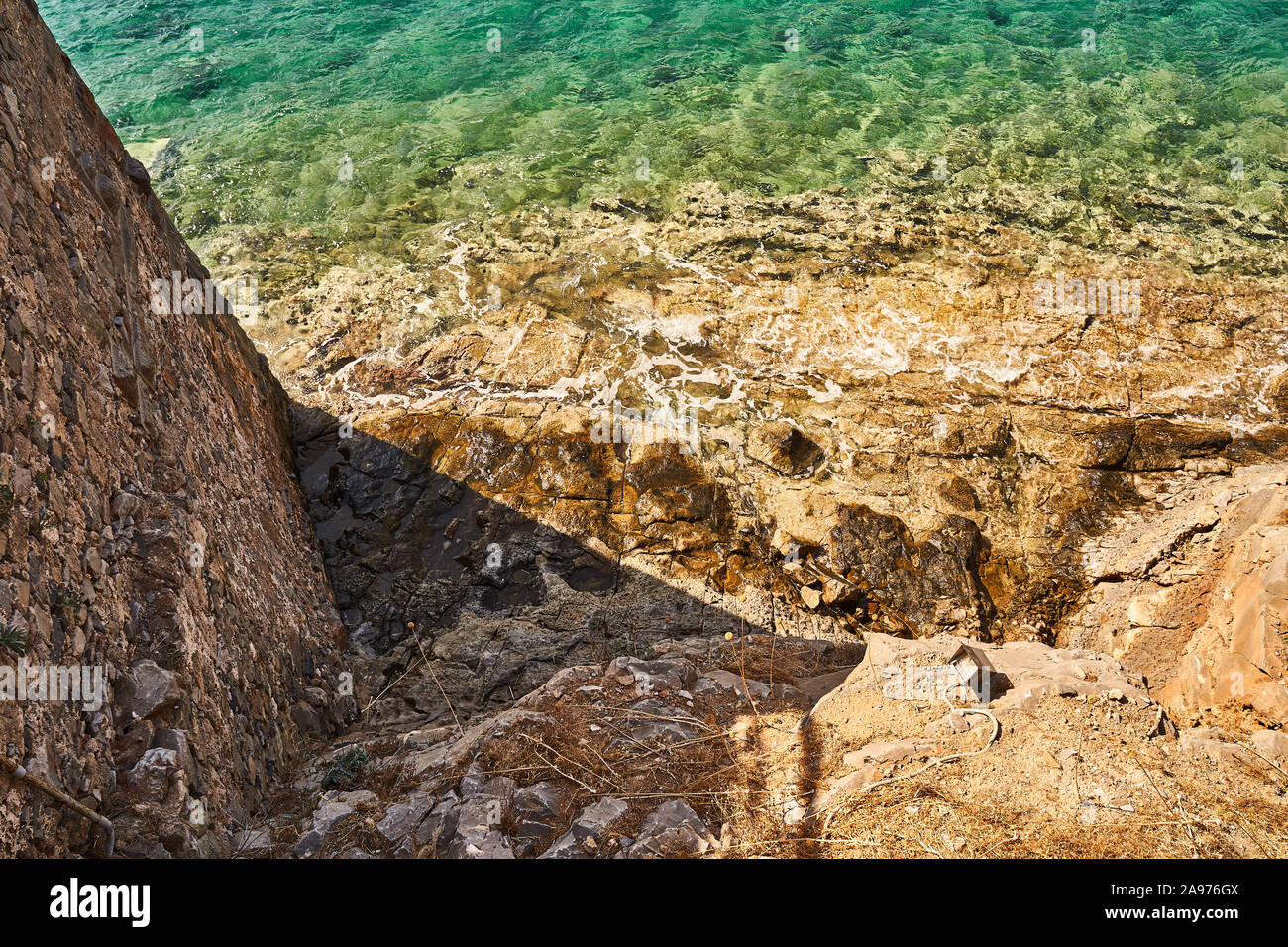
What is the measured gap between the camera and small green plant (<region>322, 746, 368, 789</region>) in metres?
4.27

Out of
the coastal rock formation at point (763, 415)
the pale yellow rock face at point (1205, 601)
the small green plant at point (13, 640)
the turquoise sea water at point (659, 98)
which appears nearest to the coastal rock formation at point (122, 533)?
the small green plant at point (13, 640)

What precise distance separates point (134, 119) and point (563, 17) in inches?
302

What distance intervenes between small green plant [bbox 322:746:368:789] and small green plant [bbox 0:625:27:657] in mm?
1731

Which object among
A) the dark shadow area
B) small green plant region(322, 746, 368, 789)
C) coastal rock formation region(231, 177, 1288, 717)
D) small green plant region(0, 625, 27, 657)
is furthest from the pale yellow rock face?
small green plant region(0, 625, 27, 657)

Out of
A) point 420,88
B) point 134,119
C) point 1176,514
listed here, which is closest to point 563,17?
point 420,88

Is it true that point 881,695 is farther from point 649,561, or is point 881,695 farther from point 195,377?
point 195,377

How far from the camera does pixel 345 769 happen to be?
437cm

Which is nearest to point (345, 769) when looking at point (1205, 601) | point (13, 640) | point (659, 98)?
point (13, 640)

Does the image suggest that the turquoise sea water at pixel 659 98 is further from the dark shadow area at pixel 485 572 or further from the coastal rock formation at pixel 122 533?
the coastal rock formation at pixel 122 533

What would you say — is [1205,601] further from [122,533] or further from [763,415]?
[122,533]

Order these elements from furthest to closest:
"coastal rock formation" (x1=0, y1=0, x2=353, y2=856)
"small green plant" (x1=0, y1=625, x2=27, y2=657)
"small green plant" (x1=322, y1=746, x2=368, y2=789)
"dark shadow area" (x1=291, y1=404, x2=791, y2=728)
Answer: "dark shadow area" (x1=291, y1=404, x2=791, y2=728)
"small green plant" (x1=322, y1=746, x2=368, y2=789)
"coastal rock formation" (x1=0, y1=0, x2=353, y2=856)
"small green plant" (x1=0, y1=625, x2=27, y2=657)

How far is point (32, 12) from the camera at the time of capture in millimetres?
4668

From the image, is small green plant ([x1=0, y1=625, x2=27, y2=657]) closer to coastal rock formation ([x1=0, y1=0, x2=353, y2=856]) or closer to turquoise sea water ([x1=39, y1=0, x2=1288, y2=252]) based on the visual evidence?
coastal rock formation ([x1=0, y1=0, x2=353, y2=856])

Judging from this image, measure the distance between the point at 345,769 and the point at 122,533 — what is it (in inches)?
64.8
